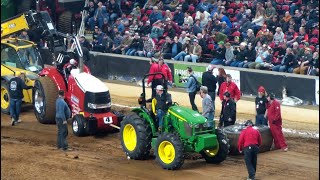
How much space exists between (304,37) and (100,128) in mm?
9069

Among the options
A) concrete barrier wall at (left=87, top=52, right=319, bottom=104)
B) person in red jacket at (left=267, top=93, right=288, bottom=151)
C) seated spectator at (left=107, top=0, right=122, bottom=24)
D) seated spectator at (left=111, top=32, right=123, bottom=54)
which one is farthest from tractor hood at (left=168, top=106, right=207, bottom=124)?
seated spectator at (left=107, top=0, right=122, bottom=24)

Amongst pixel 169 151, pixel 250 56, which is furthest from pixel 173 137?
pixel 250 56

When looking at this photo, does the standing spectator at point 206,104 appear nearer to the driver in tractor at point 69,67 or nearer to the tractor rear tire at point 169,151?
the tractor rear tire at point 169,151

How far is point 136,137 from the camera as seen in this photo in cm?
1678

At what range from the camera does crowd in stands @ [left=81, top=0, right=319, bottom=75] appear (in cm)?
2488

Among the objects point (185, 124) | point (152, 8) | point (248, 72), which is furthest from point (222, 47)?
point (185, 124)

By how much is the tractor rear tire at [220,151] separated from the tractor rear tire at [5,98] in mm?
7773

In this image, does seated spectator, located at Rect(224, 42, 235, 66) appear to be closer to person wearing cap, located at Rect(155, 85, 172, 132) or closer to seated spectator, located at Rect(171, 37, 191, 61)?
seated spectator, located at Rect(171, 37, 191, 61)

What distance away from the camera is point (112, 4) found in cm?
3303

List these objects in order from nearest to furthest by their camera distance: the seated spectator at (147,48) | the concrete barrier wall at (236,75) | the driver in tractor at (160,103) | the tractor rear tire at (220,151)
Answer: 1. the tractor rear tire at (220,151)
2. the driver in tractor at (160,103)
3. the concrete barrier wall at (236,75)
4. the seated spectator at (147,48)

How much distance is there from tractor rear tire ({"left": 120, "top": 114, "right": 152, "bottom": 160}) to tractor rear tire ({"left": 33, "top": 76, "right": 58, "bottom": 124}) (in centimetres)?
404

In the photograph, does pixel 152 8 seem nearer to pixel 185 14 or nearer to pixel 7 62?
pixel 185 14

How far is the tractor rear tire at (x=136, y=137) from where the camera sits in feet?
54.6

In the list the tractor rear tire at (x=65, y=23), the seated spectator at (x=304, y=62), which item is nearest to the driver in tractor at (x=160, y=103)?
the seated spectator at (x=304, y=62)
